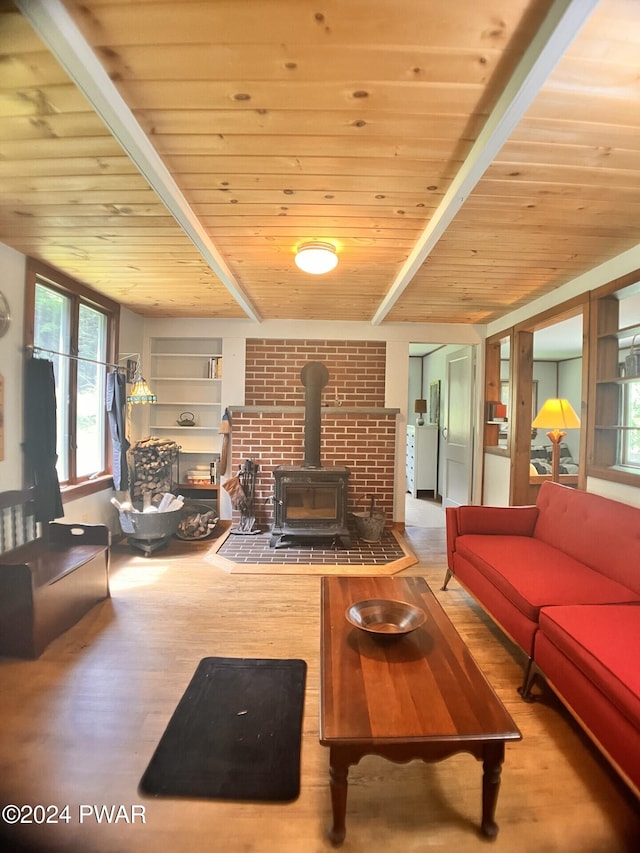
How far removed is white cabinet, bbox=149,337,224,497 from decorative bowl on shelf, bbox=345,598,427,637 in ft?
10.4

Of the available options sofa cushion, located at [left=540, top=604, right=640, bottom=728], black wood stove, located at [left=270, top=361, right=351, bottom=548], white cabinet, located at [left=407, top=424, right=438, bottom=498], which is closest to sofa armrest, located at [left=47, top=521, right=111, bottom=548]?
black wood stove, located at [left=270, top=361, right=351, bottom=548]

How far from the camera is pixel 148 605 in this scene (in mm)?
2693

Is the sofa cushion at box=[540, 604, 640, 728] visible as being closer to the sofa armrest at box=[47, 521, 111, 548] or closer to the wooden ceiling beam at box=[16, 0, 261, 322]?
the wooden ceiling beam at box=[16, 0, 261, 322]

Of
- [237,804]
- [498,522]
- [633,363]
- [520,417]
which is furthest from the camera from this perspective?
[520,417]

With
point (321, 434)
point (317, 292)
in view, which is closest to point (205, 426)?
point (321, 434)

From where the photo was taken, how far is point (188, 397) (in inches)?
184

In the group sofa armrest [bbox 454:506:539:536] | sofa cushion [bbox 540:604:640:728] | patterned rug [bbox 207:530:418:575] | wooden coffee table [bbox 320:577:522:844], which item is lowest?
patterned rug [bbox 207:530:418:575]

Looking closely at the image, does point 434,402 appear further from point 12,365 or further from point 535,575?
point 12,365

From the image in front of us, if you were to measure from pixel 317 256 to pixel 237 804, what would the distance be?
2477mm

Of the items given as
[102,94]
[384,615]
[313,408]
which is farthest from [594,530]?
[102,94]

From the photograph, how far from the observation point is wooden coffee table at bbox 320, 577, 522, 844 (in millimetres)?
1141

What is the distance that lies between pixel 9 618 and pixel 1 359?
5.04ft

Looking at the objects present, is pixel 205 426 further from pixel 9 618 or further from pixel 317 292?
pixel 9 618

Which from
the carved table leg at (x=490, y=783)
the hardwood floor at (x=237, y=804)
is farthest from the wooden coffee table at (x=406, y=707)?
the hardwood floor at (x=237, y=804)
